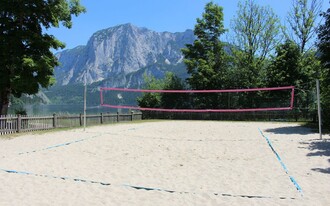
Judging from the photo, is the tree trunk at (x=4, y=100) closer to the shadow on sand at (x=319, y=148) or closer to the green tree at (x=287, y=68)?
the shadow on sand at (x=319, y=148)

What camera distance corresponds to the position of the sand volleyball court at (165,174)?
16.3 feet

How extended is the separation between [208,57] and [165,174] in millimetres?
26992

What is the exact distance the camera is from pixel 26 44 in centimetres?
1770

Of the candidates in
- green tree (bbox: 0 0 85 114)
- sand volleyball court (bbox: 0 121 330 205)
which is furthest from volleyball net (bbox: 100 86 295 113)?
sand volleyball court (bbox: 0 121 330 205)

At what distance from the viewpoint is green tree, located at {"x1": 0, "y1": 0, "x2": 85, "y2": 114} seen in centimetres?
1653

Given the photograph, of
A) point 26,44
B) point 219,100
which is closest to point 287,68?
point 219,100

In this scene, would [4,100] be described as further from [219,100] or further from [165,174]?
[219,100]

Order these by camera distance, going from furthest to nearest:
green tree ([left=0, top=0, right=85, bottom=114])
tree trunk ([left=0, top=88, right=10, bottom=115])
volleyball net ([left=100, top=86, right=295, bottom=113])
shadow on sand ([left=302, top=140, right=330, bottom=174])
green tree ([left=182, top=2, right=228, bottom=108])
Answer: green tree ([left=182, top=2, right=228, bottom=108]) → volleyball net ([left=100, top=86, right=295, bottom=113]) → tree trunk ([left=0, top=88, right=10, bottom=115]) → green tree ([left=0, top=0, right=85, bottom=114]) → shadow on sand ([left=302, top=140, right=330, bottom=174])

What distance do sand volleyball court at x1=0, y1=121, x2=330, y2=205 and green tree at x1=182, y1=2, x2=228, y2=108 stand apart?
20426 mm

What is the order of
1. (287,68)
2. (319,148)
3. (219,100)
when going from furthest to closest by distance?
(219,100) → (287,68) → (319,148)

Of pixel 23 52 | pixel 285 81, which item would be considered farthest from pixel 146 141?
pixel 285 81

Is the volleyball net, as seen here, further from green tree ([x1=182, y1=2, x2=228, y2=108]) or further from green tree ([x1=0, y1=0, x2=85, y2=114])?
green tree ([x1=0, y1=0, x2=85, y2=114])

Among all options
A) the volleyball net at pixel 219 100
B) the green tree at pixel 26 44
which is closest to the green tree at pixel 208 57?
the volleyball net at pixel 219 100

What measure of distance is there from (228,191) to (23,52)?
614 inches
